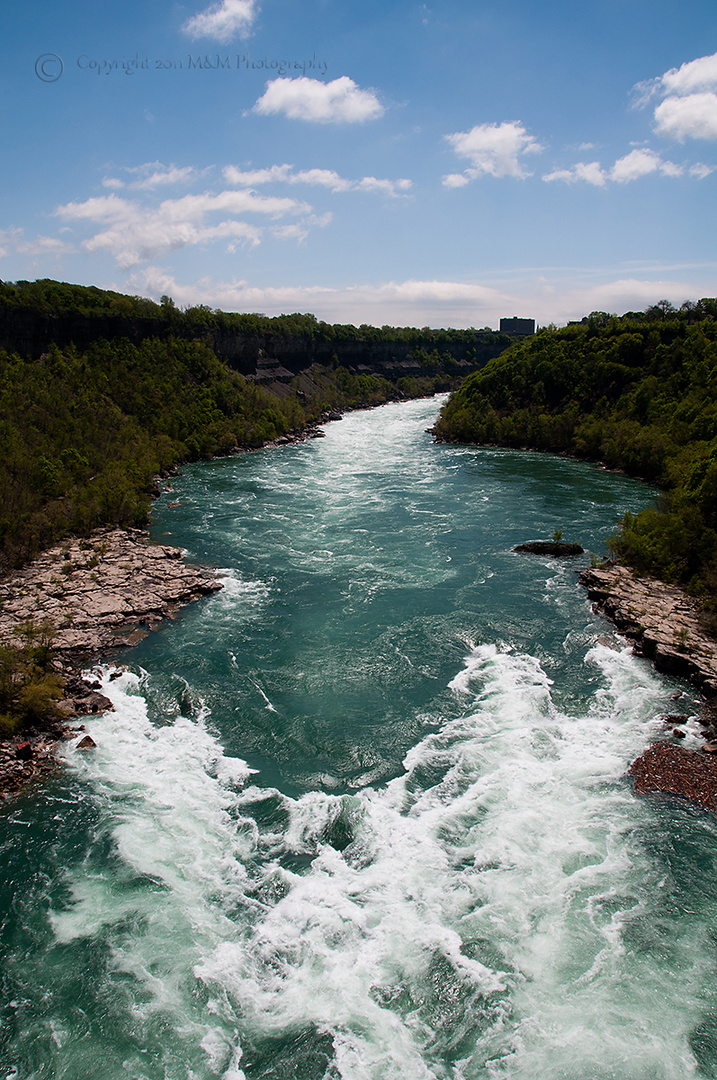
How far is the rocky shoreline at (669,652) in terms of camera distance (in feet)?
53.2

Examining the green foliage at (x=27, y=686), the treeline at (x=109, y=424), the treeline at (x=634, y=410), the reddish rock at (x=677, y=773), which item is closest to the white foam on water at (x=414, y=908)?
the reddish rock at (x=677, y=773)

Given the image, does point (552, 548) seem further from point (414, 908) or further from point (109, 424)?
point (109, 424)

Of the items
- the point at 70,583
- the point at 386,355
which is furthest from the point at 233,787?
the point at 386,355

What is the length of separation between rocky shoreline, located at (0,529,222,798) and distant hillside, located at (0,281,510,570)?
241cm

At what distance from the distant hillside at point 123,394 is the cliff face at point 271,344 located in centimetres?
18

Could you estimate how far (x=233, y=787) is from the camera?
16.4 metres

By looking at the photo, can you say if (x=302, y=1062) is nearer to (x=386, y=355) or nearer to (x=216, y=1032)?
(x=216, y=1032)

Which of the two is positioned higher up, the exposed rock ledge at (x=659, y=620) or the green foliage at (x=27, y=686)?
the exposed rock ledge at (x=659, y=620)

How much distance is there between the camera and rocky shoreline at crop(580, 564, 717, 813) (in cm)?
1620

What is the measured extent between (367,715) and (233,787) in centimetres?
470

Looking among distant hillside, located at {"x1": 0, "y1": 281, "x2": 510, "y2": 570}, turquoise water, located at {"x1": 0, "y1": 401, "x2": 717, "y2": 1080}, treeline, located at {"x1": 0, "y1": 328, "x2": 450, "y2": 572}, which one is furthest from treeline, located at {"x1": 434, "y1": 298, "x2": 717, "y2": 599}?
distant hillside, located at {"x1": 0, "y1": 281, "x2": 510, "y2": 570}

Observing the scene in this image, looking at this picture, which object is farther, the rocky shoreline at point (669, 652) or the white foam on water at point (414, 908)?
the rocky shoreline at point (669, 652)

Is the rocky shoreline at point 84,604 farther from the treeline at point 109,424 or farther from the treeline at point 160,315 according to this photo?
the treeline at point 160,315

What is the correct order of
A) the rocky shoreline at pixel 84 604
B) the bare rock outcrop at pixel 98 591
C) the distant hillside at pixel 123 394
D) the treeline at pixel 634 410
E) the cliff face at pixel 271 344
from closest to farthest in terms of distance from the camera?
1. the rocky shoreline at pixel 84 604
2. the bare rock outcrop at pixel 98 591
3. the treeline at pixel 634 410
4. the distant hillside at pixel 123 394
5. the cliff face at pixel 271 344
